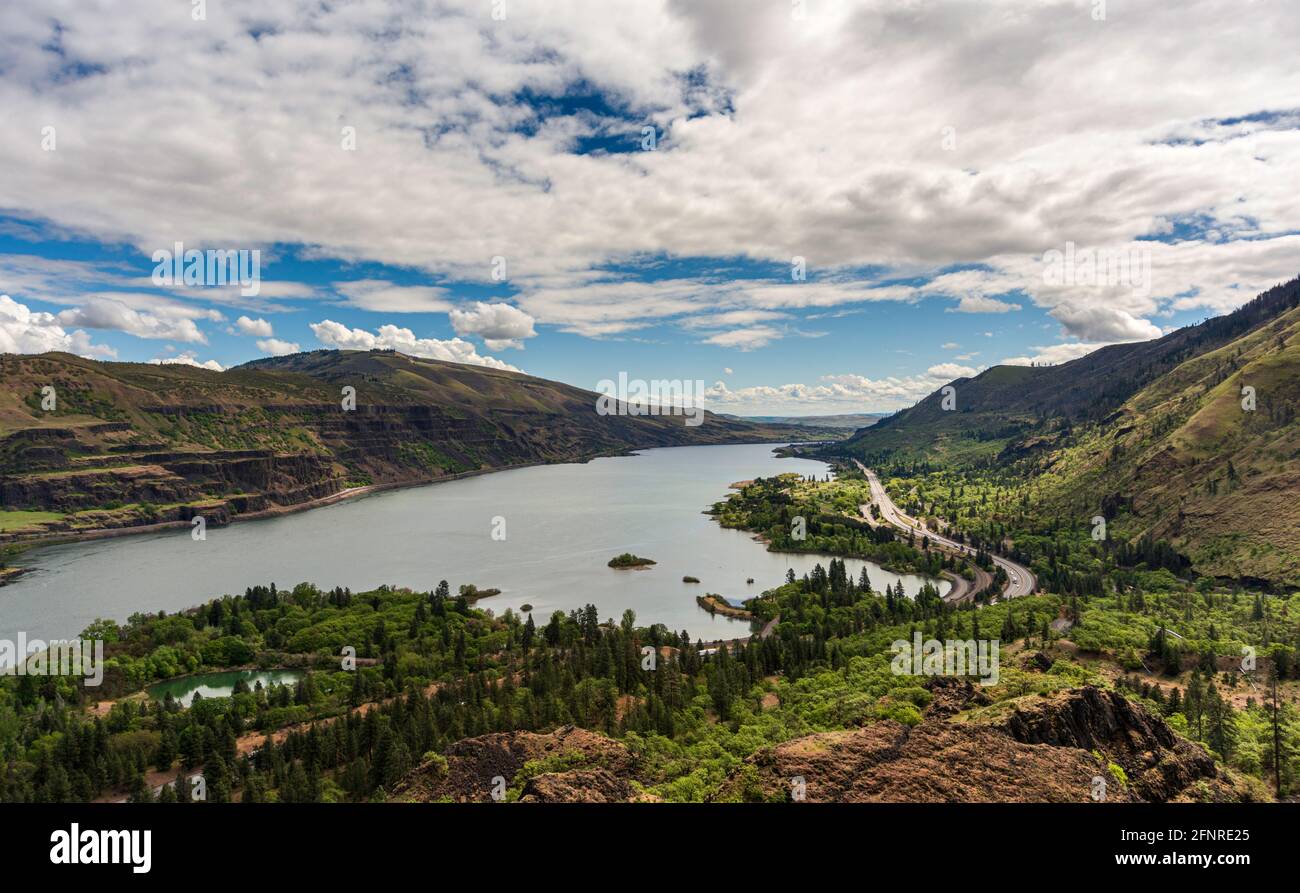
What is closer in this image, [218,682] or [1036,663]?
[1036,663]

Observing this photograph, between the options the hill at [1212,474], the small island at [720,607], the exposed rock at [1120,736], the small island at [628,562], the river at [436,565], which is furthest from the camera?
the small island at [628,562]

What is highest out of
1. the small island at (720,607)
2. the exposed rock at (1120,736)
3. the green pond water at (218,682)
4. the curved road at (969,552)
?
the exposed rock at (1120,736)

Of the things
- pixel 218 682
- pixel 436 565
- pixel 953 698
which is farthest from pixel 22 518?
pixel 953 698

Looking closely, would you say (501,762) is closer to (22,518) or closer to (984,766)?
(984,766)

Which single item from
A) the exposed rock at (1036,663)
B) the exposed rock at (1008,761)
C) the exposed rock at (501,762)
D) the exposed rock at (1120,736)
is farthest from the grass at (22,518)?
the exposed rock at (1120,736)

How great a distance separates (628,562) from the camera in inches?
4658

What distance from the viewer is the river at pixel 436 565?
9612cm

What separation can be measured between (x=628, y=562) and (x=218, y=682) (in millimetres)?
A: 63272

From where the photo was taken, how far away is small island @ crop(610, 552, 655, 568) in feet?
387

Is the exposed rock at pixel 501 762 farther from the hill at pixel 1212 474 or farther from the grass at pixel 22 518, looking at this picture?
the grass at pixel 22 518

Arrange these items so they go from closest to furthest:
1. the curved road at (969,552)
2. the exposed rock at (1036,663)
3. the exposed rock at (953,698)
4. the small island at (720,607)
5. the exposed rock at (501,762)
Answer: the exposed rock at (501,762), the exposed rock at (953,698), the exposed rock at (1036,663), the small island at (720,607), the curved road at (969,552)

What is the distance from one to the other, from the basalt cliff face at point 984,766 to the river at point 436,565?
5974 cm
